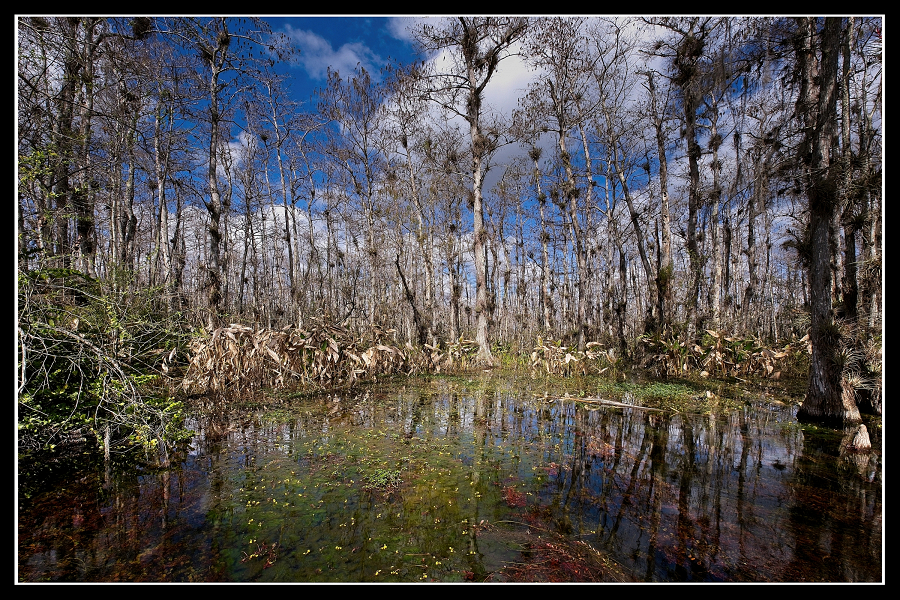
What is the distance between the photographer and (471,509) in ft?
9.68

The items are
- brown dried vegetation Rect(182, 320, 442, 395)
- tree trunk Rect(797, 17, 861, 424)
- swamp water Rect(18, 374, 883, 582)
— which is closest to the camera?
swamp water Rect(18, 374, 883, 582)

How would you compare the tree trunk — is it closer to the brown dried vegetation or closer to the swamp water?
the swamp water

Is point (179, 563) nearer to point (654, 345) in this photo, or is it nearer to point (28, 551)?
point (28, 551)

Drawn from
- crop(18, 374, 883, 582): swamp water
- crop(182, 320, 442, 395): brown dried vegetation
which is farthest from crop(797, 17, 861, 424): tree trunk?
crop(182, 320, 442, 395): brown dried vegetation

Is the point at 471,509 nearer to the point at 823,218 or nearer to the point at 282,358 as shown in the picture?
the point at 823,218

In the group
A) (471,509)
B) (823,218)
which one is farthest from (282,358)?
(823,218)

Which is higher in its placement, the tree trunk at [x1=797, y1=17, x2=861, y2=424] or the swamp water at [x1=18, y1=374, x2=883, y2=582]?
the tree trunk at [x1=797, y1=17, x2=861, y2=424]

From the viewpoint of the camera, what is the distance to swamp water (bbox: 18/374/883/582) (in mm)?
2189

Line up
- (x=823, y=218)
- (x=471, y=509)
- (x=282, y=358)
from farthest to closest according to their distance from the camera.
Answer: (x=282, y=358) → (x=823, y=218) → (x=471, y=509)

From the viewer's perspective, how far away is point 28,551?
2262mm

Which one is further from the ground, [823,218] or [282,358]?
[823,218]

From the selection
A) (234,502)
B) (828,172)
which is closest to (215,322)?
(234,502)

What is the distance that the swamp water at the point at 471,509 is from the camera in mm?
2189

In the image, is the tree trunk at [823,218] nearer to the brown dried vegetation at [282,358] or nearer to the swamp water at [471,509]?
the swamp water at [471,509]
